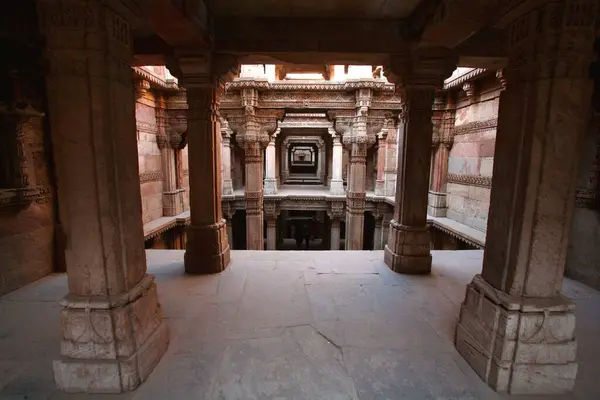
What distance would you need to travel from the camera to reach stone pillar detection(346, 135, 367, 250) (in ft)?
29.6

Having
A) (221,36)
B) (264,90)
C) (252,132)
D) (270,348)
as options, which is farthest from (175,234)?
(270,348)

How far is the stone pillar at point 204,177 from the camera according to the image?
3.42 m

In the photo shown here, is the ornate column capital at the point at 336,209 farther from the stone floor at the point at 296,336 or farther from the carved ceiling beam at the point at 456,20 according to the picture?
the carved ceiling beam at the point at 456,20

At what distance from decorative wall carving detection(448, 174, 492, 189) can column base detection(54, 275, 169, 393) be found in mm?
6443

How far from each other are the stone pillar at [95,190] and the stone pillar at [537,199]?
2.23 meters

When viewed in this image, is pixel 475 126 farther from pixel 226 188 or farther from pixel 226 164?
pixel 226 188

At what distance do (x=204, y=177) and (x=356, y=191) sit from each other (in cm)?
648

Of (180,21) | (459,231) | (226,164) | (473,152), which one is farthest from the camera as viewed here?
(226,164)

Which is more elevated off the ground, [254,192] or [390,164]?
[390,164]

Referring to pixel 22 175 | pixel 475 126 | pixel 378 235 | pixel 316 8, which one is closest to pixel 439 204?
pixel 475 126

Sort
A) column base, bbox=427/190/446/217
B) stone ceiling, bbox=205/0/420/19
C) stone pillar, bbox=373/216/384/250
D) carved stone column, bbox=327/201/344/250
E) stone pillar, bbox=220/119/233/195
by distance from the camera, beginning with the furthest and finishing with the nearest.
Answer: stone pillar, bbox=373/216/384/250 < carved stone column, bbox=327/201/344/250 < stone pillar, bbox=220/119/233/195 < column base, bbox=427/190/446/217 < stone ceiling, bbox=205/0/420/19

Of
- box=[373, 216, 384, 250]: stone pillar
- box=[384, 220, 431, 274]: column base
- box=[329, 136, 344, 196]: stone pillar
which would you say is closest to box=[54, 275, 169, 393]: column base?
box=[384, 220, 431, 274]: column base

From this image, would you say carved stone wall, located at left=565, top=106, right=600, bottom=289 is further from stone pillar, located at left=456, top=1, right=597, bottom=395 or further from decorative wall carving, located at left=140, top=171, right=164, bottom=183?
decorative wall carving, located at left=140, top=171, right=164, bottom=183

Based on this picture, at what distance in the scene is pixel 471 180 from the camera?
22.4 feet
